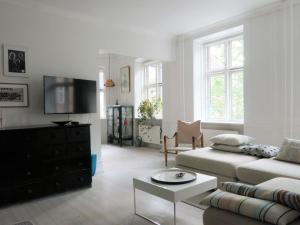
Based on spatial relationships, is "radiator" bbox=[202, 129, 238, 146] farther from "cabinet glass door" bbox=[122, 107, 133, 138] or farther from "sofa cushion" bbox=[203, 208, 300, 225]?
"sofa cushion" bbox=[203, 208, 300, 225]

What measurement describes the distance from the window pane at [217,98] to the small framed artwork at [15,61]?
363 centimetres

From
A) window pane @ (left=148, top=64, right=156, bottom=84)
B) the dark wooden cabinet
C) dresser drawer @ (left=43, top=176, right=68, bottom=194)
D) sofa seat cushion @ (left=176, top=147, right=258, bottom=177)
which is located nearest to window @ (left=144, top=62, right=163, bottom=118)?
window pane @ (left=148, top=64, right=156, bottom=84)

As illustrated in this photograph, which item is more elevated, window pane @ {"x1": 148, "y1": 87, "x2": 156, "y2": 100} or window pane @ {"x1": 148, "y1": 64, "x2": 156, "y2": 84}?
window pane @ {"x1": 148, "y1": 64, "x2": 156, "y2": 84}

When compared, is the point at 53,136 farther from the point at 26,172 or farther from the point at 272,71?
the point at 272,71

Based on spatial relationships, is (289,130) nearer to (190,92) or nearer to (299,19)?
(299,19)

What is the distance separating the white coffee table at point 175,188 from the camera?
221 centimetres

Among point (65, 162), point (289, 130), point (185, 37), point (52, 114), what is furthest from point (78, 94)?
point (289, 130)

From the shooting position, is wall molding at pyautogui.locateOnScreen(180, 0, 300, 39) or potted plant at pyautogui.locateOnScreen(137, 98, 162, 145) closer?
wall molding at pyautogui.locateOnScreen(180, 0, 300, 39)

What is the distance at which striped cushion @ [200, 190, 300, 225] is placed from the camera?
1.49 m

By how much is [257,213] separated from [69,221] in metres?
1.82

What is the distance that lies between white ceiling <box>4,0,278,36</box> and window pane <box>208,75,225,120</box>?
3.92 feet

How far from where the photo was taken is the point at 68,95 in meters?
3.76

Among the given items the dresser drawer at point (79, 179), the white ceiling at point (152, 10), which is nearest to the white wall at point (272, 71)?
the white ceiling at point (152, 10)

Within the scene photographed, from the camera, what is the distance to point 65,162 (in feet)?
11.2
